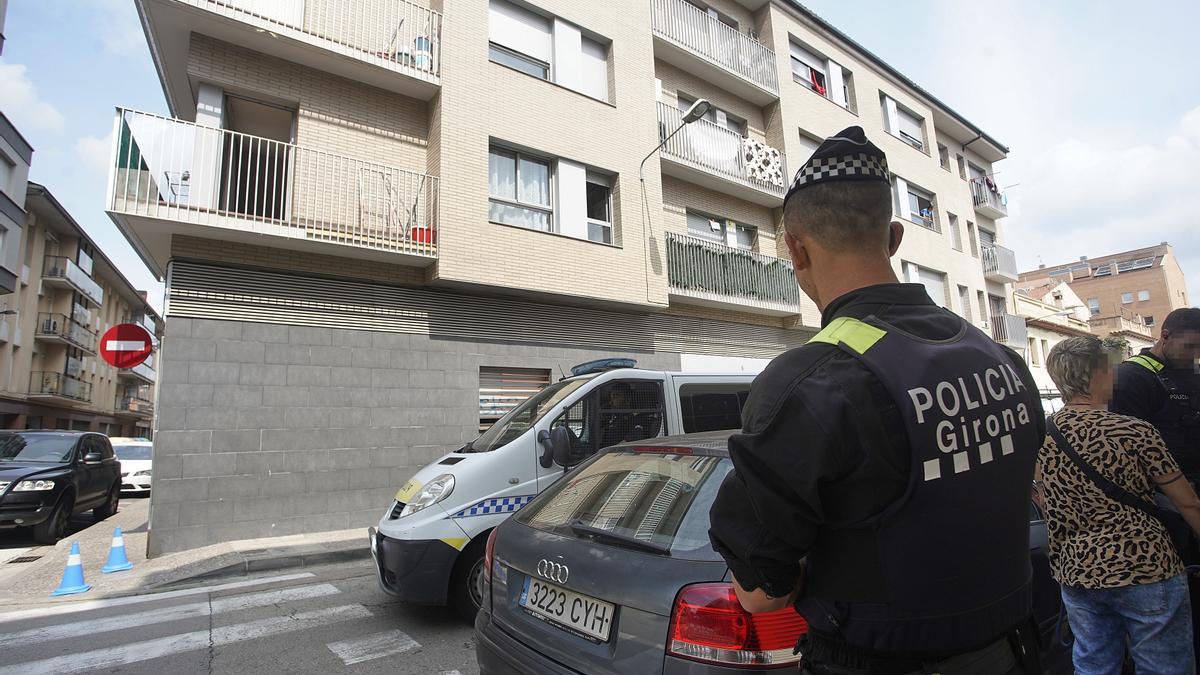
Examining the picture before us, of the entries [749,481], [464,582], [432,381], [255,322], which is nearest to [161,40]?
[255,322]

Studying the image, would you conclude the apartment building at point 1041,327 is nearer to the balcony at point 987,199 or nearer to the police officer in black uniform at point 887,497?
the balcony at point 987,199

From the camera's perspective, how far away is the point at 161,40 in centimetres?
891

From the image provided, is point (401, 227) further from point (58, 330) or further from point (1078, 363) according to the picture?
point (58, 330)

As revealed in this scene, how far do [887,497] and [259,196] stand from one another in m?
11.0

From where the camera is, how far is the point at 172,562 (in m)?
7.46

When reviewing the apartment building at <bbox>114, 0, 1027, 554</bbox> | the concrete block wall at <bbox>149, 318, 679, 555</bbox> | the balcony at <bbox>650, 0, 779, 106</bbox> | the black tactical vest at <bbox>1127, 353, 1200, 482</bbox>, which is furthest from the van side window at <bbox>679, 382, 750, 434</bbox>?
the balcony at <bbox>650, 0, 779, 106</bbox>

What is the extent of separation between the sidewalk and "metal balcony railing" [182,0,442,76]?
23.8 ft

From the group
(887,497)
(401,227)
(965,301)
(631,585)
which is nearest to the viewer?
(887,497)

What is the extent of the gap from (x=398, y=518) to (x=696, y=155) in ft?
38.2

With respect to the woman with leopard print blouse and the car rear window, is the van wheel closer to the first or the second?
the car rear window

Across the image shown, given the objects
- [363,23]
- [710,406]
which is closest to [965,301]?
[710,406]

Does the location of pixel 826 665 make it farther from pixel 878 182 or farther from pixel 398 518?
pixel 398 518

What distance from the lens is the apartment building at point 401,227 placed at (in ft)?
27.9

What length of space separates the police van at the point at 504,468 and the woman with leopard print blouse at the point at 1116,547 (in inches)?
78.8
